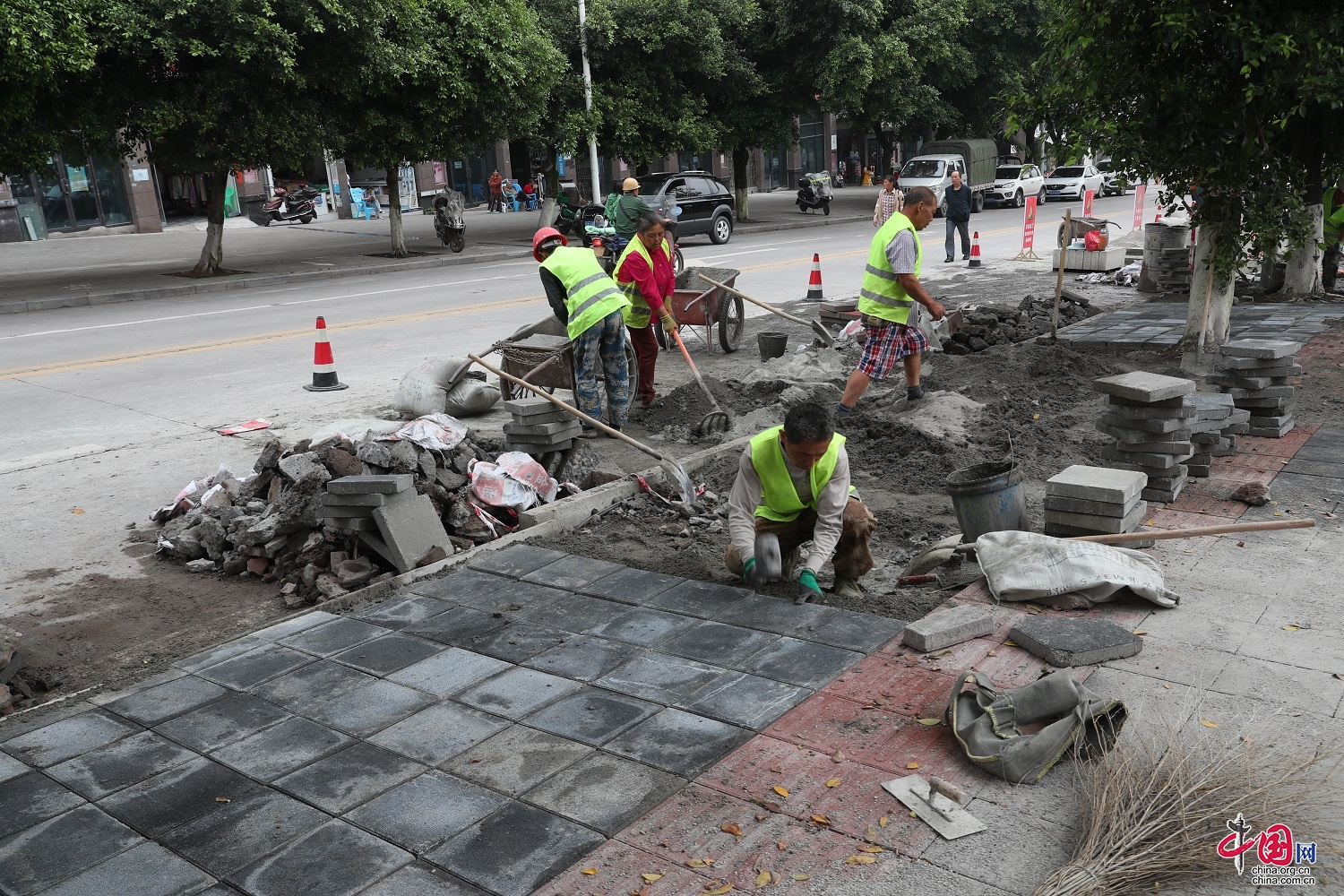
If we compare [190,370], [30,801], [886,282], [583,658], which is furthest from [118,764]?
[190,370]

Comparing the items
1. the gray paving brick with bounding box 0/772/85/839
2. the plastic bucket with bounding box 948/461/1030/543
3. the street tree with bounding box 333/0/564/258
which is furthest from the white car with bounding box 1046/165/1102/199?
the gray paving brick with bounding box 0/772/85/839

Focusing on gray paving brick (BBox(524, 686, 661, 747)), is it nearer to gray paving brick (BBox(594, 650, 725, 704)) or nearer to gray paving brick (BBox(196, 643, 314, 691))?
gray paving brick (BBox(594, 650, 725, 704))

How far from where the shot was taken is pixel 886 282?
804cm

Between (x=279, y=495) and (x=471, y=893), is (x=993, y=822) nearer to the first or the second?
(x=471, y=893)

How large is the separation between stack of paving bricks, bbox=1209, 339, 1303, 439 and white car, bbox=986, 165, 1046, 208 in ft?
92.4

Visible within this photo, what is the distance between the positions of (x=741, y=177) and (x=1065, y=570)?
27718mm

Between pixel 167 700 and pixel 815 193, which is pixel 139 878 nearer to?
pixel 167 700

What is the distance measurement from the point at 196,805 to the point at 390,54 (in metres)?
17.6

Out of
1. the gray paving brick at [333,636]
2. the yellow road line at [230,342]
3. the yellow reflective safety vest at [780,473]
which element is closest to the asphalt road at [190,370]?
the yellow road line at [230,342]

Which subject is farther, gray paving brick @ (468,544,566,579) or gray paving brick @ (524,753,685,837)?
gray paving brick @ (468,544,566,579)

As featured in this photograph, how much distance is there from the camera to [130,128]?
18.0 m

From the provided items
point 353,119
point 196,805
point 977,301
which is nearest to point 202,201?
point 353,119

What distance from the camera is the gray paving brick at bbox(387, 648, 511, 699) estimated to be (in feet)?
15.0

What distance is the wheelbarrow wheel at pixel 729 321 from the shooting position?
11.6m
